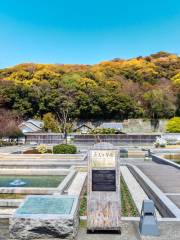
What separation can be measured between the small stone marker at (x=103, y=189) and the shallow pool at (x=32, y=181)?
6997mm

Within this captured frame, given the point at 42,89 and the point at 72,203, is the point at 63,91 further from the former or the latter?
the point at 72,203

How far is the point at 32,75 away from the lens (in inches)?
2298

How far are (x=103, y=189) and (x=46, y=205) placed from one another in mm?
1221

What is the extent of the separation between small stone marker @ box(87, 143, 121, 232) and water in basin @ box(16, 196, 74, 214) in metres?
0.52

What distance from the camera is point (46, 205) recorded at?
5.82 meters

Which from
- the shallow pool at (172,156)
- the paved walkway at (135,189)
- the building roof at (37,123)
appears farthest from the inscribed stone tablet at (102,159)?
the building roof at (37,123)

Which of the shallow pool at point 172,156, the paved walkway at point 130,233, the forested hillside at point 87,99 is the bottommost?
the shallow pool at point 172,156

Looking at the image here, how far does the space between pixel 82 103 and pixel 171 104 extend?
15422 millimetres

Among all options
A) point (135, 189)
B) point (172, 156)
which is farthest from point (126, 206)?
point (172, 156)

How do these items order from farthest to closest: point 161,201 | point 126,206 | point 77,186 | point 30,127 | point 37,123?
point 37,123 < point 30,127 < point 77,186 < point 126,206 < point 161,201

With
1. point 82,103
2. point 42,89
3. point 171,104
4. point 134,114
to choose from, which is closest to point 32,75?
point 42,89

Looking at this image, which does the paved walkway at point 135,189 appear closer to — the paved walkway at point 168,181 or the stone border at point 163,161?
the paved walkway at point 168,181

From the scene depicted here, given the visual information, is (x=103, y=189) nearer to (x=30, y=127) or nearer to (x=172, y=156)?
(x=172, y=156)

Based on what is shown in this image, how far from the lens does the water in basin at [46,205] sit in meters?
5.47
